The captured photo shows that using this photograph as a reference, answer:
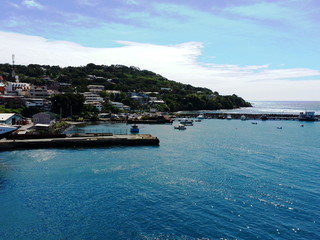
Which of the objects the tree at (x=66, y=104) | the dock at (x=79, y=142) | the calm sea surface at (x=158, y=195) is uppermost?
the tree at (x=66, y=104)

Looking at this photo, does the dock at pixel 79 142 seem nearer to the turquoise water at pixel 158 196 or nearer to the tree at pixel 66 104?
the turquoise water at pixel 158 196

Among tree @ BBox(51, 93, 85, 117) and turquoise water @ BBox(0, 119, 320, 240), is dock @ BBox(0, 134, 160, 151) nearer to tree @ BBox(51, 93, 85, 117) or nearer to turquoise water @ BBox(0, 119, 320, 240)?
turquoise water @ BBox(0, 119, 320, 240)

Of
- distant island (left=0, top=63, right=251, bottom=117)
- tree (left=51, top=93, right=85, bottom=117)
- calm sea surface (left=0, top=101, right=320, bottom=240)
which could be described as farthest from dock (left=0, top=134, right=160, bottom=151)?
tree (left=51, top=93, right=85, bottom=117)

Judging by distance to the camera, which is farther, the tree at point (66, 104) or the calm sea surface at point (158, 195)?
the tree at point (66, 104)

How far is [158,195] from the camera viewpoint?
25.8 metres

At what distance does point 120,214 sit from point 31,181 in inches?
521

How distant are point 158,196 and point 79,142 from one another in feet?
92.2

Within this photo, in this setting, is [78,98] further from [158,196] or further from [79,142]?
[158,196]

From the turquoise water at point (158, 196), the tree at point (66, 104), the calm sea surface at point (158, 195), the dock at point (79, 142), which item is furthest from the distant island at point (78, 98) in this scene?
the turquoise water at point (158, 196)

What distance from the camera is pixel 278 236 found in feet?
62.1

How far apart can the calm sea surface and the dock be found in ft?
11.1

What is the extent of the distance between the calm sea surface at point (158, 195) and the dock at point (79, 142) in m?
3.40

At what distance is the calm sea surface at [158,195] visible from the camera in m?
19.7

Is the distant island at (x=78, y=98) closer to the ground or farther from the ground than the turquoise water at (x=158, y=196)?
farther from the ground
